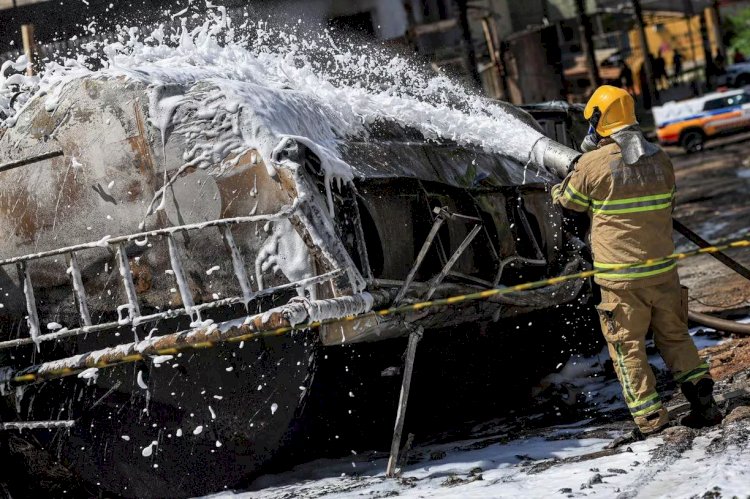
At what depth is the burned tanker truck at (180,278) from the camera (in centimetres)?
489

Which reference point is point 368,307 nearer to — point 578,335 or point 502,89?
point 578,335

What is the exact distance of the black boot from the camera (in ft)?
16.6

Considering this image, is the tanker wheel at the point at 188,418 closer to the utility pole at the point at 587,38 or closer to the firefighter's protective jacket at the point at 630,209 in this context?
the firefighter's protective jacket at the point at 630,209

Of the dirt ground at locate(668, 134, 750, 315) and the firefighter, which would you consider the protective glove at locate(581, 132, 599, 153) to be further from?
the dirt ground at locate(668, 134, 750, 315)

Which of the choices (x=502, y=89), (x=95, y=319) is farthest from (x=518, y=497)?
(x=502, y=89)

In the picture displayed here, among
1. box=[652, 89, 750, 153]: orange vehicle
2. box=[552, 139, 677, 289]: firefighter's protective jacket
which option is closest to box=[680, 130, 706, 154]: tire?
box=[652, 89, 750, 153]: orange vehicle

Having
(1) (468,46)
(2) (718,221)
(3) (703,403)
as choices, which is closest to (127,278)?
(3) (703,403)

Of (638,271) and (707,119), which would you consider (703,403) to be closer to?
(638,271)

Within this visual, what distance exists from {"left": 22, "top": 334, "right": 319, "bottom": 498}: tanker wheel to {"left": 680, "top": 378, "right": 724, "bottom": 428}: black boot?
1.97 metres

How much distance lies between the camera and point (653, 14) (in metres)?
35.2

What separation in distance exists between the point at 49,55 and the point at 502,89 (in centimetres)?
1186

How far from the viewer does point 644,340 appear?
5148 millimetres

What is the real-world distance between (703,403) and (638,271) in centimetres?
76

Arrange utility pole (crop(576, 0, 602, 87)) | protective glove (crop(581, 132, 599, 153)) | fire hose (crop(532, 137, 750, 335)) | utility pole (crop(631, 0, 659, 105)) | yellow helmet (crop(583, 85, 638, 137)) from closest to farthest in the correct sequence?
1. yellow helmet (crop(583, 85, 638, 137))
2. protective glove (crop(581, 132, 599, 153))
3. fire hose (crop(532, 137, 750, 335))
4. utility pole (crop(576, 0, 602, 87))
5. utility pole (crop(631, 0, 659, 105))
